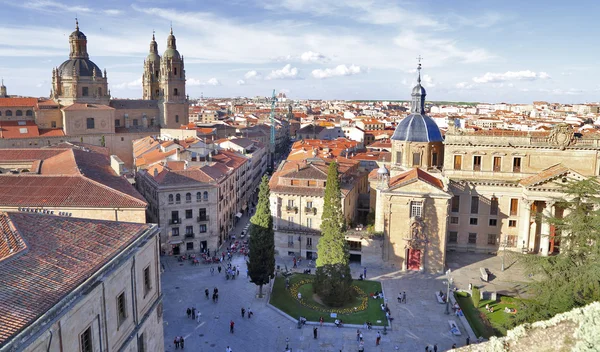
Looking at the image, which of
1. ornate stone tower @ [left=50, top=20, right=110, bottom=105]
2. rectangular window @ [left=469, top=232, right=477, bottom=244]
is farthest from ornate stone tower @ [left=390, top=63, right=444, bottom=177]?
ornate stone tower @ [left=50, top=20, right=110, bottom=105]

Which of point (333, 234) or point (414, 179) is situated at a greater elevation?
point (414, 179)

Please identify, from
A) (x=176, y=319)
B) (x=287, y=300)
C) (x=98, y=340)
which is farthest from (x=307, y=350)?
(x=98, y=340)

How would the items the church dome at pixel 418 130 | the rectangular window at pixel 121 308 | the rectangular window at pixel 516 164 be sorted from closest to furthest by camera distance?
1. the rectangular window at pixel 121 308
2. the rectangular window at pixel 516 164
3. the church dome at pixel 418 130

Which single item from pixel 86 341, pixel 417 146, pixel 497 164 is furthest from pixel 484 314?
pixel 86 341

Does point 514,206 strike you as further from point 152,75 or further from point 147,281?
point 152,75

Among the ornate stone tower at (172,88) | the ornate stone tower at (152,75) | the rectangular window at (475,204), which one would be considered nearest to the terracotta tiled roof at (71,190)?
the rectangular window at (475,204)

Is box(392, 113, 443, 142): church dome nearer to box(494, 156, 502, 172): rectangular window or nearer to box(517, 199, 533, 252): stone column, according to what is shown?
box(494, 156, 502, 172): rectangular window

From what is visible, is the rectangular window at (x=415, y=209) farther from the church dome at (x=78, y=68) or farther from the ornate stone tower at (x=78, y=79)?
the church dome at (x=78, y=68)

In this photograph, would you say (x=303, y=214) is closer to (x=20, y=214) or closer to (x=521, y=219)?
(x=521, y=219)
